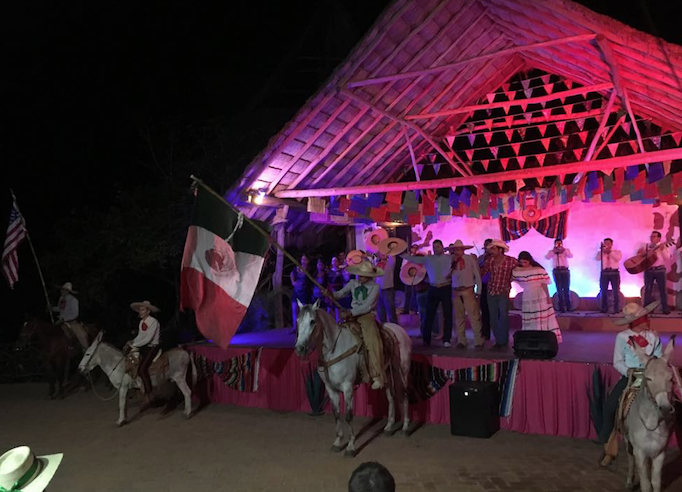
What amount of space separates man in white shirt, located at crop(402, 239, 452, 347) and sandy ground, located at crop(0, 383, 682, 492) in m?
A: 2.10

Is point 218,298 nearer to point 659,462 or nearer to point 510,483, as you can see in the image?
point 510,483

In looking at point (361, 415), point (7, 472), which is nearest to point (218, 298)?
point (361, 415)

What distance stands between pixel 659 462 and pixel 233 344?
25.3ft

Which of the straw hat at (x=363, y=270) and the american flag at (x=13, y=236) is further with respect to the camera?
the american flag at (x=13, y=236)

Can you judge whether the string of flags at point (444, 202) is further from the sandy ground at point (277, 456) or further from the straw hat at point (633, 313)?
the straw hat at point (633, 313)

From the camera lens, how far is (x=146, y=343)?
898 centimetres

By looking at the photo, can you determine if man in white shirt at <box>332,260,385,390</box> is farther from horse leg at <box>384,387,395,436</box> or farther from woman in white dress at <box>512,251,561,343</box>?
woman in white dress at <box>512,251,561,343</box>

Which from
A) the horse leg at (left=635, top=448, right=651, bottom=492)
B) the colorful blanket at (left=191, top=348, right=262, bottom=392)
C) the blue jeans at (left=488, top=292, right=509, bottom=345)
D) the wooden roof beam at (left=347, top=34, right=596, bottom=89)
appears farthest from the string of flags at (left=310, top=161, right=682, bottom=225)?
the horse leg at (left=635, top=448, right=651, bottom=492)

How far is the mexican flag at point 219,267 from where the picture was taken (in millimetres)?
7000

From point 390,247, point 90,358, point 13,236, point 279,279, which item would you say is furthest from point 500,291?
point 13,236

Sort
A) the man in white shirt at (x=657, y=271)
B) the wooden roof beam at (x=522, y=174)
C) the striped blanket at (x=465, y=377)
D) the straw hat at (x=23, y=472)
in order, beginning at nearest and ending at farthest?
the straw hat at (x=23, y=472) → the striped blanket at (x=465, y=377) → the wooden roof beam at (x=522, y=174) → the man in white shirt at (x=657, y=271)

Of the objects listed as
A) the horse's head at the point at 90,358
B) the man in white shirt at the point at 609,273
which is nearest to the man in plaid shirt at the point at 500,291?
the man in white shirt at the point at 609,273

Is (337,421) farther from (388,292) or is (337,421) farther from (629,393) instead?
(388,292)

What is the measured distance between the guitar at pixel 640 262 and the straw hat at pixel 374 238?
592 centimetres
